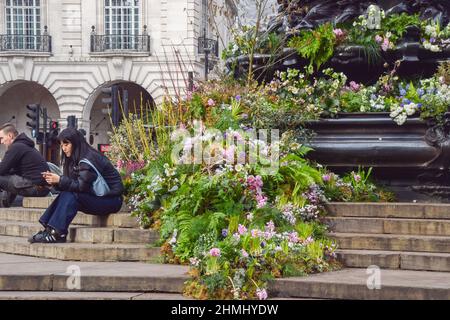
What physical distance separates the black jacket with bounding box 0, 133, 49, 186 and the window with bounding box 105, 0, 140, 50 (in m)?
26.5

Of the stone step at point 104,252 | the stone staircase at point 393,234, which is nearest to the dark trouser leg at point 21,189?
the stone step at point 104,252

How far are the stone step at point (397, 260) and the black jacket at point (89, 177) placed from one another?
269cm

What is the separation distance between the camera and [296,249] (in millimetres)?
7727

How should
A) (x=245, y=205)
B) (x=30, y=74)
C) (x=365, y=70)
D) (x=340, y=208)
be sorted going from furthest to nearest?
1. (x=30, y=74)
2. (x=365, y=70)
3. (x=340, y=208)
4. (x=245, y=205)

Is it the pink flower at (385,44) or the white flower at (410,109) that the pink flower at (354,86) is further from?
the white flower at (410,109)

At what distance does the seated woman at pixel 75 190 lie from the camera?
30.3 ft

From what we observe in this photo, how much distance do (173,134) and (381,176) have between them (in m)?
2.43

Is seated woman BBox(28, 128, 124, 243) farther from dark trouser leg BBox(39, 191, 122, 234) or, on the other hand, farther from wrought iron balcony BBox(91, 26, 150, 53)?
wrought iron balcony BBox(91, 26, 150, 53)

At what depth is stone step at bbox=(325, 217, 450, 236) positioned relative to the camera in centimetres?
857

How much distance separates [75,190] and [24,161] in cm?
351

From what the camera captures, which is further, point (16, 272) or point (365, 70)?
point (365, 70)
